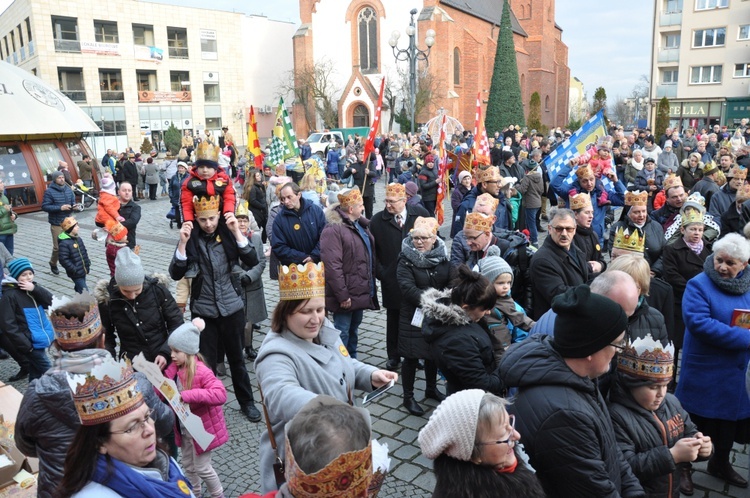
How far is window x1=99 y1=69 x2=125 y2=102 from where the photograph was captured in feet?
160

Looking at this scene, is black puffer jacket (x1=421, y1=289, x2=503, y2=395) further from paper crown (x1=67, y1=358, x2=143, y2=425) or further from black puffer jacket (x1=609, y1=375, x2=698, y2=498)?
paper crown (x1=67, y1=358, x2=143, y2=425)

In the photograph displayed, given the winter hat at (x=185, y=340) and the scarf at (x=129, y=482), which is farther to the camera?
the winter hat at (x=185, y=340)

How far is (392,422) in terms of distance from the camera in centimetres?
524

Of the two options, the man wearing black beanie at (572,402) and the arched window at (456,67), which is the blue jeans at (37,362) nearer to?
the man wearing black beanie at (572,402)

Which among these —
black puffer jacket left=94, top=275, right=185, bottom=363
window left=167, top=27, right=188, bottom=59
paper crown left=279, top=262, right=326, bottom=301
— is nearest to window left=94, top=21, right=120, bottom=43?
window left=167, top=27, right=188, bottom=59

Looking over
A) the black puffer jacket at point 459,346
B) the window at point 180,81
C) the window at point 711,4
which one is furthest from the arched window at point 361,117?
the black puffer jacket at point 459,346

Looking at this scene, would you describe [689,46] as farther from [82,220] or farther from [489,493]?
[489,493]

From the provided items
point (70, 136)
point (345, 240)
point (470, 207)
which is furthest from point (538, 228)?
point (70, 136)

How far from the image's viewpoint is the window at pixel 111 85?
4869cm

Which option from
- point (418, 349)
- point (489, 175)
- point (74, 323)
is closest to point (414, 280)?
point (418, 349)

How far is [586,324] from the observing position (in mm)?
2334

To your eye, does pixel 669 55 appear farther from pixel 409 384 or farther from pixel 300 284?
pixel 300 284

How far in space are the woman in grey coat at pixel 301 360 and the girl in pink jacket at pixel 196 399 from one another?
1.30 m

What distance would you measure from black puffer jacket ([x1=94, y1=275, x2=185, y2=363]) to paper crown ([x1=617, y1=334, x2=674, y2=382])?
3.36m
